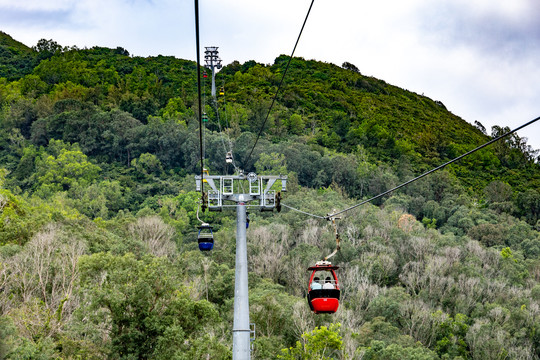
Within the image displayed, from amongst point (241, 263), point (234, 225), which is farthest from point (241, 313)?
point (234, 225)

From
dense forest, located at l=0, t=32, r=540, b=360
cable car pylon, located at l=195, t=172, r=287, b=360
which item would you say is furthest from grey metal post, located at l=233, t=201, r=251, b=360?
dense forest, located at l=0, t=32, r=540, b=360

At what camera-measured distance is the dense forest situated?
1959 cm

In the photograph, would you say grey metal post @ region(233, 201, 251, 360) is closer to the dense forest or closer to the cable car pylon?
the cable car pylon

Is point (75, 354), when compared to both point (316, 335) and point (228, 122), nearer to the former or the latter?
point (316, 335)

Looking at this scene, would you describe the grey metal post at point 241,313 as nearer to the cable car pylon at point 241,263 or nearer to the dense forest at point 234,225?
the cable car pylon at point 241,263

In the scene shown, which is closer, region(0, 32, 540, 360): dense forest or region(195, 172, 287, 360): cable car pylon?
region(195, 172, 287, 360): cable car pylon

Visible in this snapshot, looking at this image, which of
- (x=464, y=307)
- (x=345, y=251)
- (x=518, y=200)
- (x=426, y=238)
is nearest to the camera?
(x=464, y=307)

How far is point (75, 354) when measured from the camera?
17312mm

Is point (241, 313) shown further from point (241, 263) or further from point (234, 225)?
point (234, 225)

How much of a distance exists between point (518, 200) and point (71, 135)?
59003 millimetres

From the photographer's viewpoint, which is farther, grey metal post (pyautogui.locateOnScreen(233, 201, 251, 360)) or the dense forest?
the dense forest

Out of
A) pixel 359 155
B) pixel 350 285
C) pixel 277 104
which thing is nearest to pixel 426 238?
pixel 350 285

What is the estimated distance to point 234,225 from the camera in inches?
2136

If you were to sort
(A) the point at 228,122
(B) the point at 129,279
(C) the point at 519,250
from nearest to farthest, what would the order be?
1. (B) the point at 129,279
2. (C) the point at 519,250
3. (A) the point at 228,122
